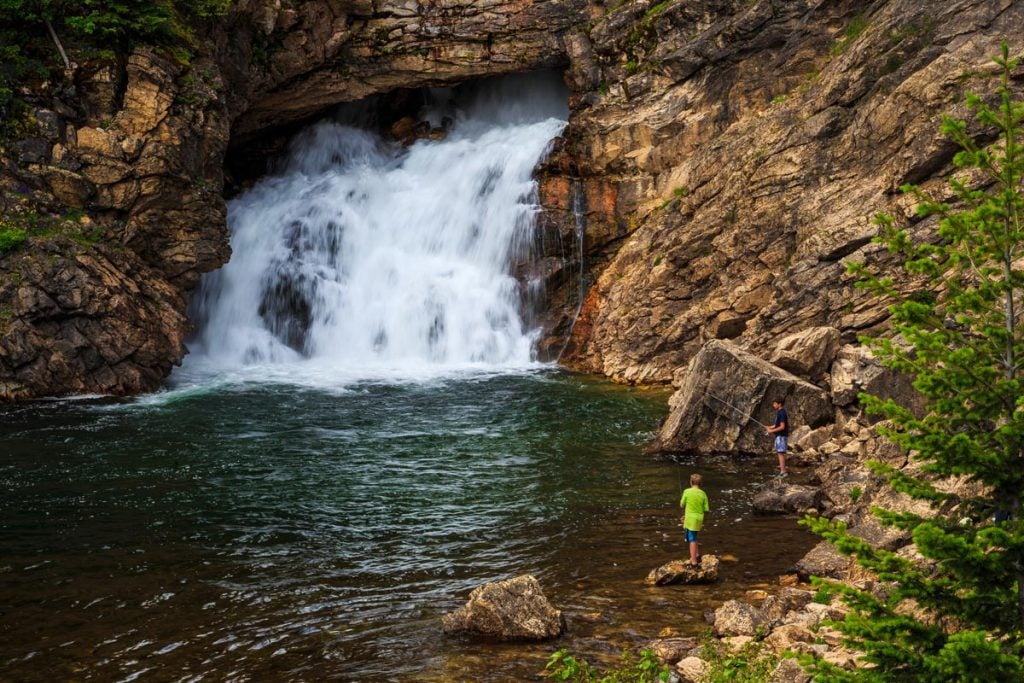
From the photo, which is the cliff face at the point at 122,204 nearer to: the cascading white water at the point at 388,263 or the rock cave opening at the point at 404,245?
the cascading white water at the point at 388,263

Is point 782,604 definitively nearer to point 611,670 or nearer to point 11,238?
point 611,670

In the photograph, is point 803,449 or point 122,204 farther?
point 122,204

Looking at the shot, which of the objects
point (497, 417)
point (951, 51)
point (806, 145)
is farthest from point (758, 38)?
point (497, 417)

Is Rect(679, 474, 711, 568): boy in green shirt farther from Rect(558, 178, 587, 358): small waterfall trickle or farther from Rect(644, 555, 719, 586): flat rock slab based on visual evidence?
Rect(558, 178, 587, 358): small waterfall trickle

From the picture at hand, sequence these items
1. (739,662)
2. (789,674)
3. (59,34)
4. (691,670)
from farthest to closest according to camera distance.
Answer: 1. (59,34)
2. (691,670)
3. (739,662)
4. (789,674)

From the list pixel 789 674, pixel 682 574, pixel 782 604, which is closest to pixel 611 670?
pixel 789 674

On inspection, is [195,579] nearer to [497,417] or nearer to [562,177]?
[497,417]

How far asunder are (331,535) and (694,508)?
799 centimetres

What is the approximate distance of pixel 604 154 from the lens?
4403cm

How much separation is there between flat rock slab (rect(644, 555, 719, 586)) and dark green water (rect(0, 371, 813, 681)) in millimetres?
308

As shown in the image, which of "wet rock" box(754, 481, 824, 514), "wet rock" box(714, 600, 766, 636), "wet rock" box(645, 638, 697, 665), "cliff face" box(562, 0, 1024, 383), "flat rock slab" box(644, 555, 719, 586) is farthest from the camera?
"cliff face" box(562, 0, 1024, 383)

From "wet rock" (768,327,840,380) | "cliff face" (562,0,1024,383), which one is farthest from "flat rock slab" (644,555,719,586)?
"cliff face" (562,0,1024,383)

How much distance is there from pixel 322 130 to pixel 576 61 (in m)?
17.1

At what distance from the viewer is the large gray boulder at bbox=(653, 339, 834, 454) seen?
25.1 meters
